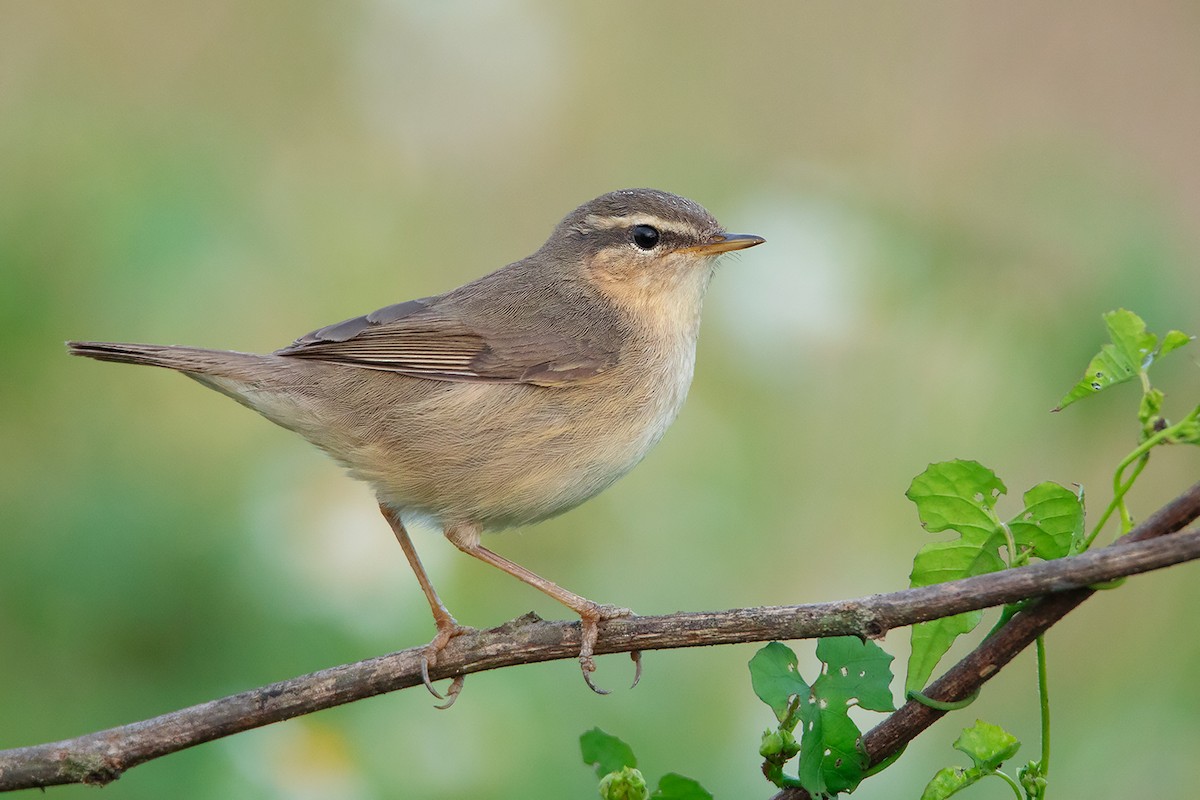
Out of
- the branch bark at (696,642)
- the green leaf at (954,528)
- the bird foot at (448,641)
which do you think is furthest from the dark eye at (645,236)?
the green leaf at (954,528)

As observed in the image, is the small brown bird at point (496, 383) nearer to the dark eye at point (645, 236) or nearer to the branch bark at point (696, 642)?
the dark eye at point (645, 236)

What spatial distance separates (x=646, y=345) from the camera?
3.85 meters

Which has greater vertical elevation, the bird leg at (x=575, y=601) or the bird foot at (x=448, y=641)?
the bird leg at (x=575, y=601)

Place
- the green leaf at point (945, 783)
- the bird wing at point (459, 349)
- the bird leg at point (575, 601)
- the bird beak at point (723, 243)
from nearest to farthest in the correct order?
the green leaf at point (945, 783) < the bird leg at point (575, 601) < the bird wing at point (459, 349) < the bird beak at point (723, 243)

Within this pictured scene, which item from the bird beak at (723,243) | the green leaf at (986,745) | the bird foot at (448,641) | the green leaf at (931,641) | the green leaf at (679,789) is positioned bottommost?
the bird foot at (448,641)

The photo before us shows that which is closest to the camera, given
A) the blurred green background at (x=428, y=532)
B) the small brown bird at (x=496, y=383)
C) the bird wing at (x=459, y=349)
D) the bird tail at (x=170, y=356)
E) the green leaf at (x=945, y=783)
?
the green leaf at (x=945, y=783)

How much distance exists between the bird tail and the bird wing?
0.22 meters

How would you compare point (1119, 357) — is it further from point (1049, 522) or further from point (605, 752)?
point (605, 752)

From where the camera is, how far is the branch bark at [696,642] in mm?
1639

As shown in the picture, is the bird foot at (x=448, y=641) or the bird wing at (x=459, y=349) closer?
the bird foot at (x=448, y=641)

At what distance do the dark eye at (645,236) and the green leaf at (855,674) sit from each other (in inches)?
94.3

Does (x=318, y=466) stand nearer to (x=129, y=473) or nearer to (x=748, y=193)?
(x=129, y=473)

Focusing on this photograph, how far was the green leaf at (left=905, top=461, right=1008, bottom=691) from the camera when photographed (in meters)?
1.83

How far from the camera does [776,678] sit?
6.24 ft
